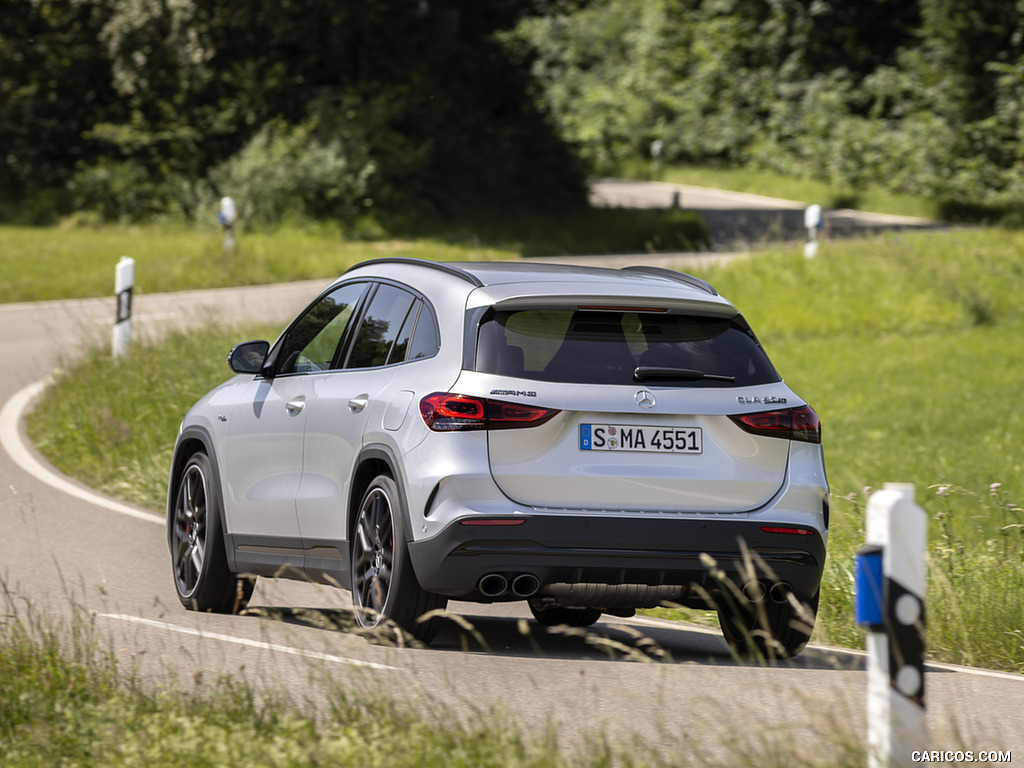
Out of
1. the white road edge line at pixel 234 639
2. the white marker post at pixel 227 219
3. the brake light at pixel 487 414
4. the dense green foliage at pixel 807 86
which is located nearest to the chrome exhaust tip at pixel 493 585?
the white road edge line at pixel 234 639

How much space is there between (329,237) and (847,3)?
30280 mm

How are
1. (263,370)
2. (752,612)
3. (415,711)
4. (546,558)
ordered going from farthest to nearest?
(263,370)
(752,612)
(546,558)
(415,711)

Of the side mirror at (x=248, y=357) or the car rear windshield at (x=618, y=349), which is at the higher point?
the car rear windshield at (x=618, y=349)

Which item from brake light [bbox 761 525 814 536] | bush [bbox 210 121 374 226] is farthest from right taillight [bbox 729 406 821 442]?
bush [bbox 210 121 374 226]

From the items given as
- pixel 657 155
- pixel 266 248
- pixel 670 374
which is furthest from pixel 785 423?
pixel 657 155

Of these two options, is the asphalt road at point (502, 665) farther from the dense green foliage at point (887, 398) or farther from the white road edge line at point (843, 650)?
the dense green foliage at point (887, 398)

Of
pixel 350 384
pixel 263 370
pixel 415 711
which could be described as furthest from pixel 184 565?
pixel 415 711

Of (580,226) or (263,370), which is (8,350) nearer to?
(263,370)

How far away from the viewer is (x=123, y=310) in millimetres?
14555

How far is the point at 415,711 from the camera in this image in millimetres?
4895

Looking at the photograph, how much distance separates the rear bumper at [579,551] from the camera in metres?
6.23

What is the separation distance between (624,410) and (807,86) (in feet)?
168

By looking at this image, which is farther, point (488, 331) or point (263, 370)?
point (263, 370)

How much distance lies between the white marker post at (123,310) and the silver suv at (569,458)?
25.5 feet
